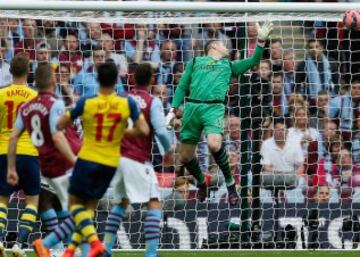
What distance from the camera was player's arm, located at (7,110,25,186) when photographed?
1127 cm

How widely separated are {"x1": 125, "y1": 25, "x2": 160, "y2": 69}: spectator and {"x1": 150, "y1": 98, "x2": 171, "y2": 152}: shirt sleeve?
4.33 meters

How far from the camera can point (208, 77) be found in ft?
46.4

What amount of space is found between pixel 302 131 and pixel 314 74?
77 cm

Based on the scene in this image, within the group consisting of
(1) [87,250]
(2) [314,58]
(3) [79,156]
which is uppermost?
(2) [314,58]

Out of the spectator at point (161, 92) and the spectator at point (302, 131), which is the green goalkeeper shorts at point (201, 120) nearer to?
the spectator at point (161, 92)

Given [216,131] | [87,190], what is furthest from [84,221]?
[216,131]

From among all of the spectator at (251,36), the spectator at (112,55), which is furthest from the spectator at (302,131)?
the spectator at (112,55)

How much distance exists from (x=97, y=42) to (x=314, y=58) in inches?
109

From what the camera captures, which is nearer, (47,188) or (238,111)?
(47,188)

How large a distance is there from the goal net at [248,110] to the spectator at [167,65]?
1 cm

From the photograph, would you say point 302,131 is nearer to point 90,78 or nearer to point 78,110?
point 90,78

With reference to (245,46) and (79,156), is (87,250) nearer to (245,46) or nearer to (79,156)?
(79,156)

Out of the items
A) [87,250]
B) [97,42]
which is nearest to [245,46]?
[97,42]

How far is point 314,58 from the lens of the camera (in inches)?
625
